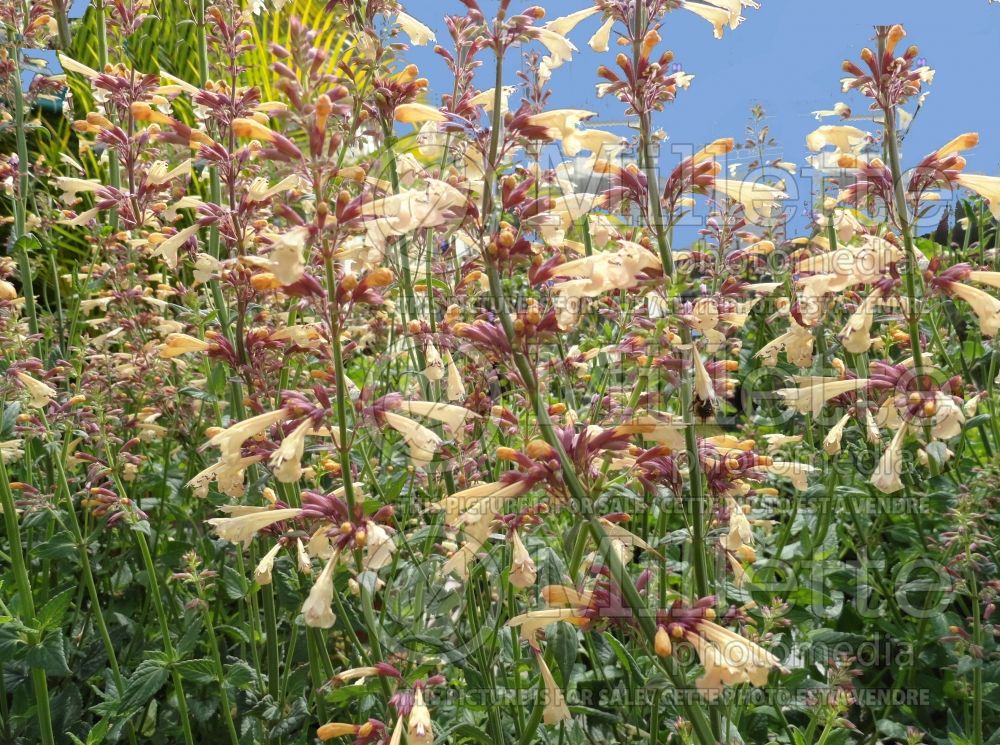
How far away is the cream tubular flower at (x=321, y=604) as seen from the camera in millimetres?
1925

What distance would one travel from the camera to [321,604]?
1935mm

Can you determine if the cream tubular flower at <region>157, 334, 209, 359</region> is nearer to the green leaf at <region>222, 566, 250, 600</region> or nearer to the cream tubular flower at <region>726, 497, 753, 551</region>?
the green leaf at <region>222, 566, 250, 600</region>

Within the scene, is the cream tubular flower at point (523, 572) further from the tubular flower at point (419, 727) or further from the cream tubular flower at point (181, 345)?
the cream tubular flower at point (181, 345)

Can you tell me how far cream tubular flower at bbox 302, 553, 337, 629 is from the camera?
6.31ft

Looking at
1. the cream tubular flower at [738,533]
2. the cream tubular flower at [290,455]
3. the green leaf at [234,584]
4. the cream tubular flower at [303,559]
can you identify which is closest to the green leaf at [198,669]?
the green leaf at [234,584]

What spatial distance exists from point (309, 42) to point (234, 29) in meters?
1.50

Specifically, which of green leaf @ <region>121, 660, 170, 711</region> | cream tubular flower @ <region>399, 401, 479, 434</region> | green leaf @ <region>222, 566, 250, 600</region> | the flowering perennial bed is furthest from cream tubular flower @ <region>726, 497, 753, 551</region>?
green leaf @ <region>121, 660, 170, 711</region>

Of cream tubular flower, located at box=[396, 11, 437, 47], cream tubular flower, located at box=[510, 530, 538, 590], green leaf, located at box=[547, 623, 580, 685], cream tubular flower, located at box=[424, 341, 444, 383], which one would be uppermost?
cream tubular flower, located at box=[396, 11, 437, 47]

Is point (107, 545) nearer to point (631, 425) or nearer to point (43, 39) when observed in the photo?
point (43, 39)

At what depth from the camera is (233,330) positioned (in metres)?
2.97

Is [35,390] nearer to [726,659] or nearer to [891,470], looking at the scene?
[726,659]

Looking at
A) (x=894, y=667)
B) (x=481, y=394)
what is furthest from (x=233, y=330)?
(x=894, y=667)

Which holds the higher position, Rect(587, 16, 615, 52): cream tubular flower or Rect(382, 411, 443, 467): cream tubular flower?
Rect(587, 16, 615, 52): cream tubular flower

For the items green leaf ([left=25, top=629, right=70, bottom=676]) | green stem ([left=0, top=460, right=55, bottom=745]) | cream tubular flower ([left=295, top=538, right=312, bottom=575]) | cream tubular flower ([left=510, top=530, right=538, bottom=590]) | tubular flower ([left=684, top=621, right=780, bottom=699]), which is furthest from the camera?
green stem ([left=0, top=460, right=55, bottom=745])
